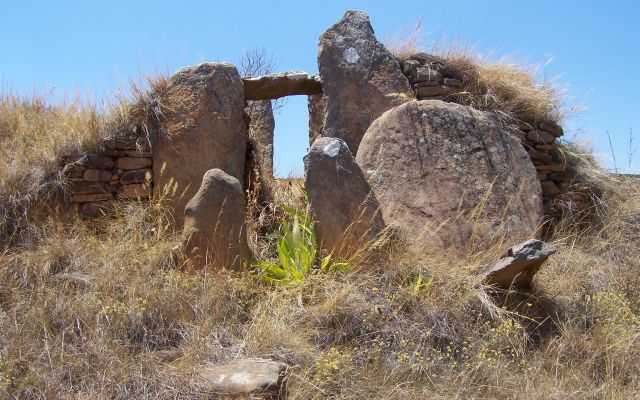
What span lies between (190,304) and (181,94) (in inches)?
95.9

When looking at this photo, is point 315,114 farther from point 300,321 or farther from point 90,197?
point 300,321

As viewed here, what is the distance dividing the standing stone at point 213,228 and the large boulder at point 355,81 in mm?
2098

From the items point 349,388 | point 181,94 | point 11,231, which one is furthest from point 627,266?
point 11,231

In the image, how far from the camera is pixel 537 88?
654cm

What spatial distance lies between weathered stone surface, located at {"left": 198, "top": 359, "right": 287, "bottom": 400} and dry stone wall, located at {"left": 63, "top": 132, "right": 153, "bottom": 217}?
2391 mm

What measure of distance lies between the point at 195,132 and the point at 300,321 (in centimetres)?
251

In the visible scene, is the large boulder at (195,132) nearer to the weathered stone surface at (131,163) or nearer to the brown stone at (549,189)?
the weathered stone surface at (131,163)

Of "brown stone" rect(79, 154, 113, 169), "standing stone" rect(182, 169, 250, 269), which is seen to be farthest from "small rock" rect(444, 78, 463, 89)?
"brown stone" rect(79, 154, 113, 169)

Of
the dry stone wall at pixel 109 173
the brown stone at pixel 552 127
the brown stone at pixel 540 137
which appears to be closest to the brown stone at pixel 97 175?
the dry stone wall at pixel 109 173

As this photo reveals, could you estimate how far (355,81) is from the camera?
6.34m

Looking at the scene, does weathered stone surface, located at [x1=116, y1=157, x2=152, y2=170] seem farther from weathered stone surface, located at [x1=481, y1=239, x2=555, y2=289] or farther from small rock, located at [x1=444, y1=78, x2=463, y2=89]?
weathered stone surface, located at [x1=481, y1=239, x2=555, y2=289]

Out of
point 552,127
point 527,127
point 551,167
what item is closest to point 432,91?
point 527,127

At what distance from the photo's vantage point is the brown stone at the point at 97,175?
552 cm

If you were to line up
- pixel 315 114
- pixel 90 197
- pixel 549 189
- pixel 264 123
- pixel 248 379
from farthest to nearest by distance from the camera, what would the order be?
pixel 264 123
pixel 315 114
pixel 549 189
pixel 90 197
pixel 248 379
